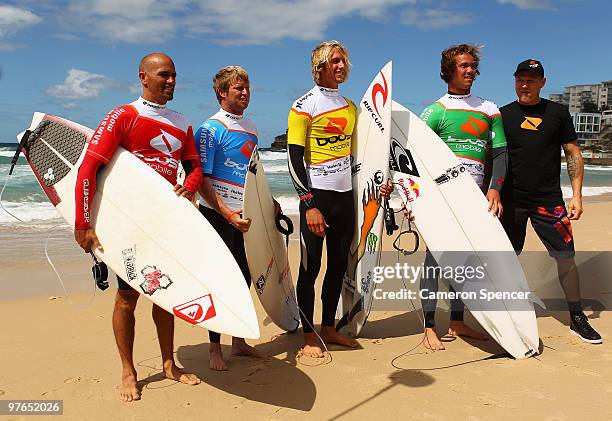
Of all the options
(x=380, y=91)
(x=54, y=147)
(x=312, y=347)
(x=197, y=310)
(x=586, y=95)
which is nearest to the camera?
(x=197, y=310)

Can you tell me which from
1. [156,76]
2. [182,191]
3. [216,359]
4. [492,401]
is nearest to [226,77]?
[156,76]

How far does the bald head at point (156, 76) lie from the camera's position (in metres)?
2.44

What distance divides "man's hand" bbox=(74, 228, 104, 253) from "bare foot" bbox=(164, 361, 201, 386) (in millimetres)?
779

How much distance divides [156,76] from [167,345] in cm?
147

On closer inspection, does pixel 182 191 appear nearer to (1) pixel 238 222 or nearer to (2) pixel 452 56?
(1) pixel 238 222

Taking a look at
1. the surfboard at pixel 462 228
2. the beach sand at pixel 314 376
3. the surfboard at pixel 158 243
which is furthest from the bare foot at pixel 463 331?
the surfboard at pixel 158 243

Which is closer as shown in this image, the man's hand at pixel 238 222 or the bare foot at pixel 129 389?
the bare foot at pixel 129 389

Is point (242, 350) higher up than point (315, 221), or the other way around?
point (315, 221)

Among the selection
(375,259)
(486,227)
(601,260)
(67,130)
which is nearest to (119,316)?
(67,130)

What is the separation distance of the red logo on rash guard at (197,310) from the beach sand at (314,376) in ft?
1.51

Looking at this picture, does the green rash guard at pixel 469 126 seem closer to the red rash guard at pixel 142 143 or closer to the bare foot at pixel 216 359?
the red rash guard at pixel 142 143

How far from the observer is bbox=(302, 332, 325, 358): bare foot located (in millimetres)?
3068

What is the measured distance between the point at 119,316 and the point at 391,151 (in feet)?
6.69

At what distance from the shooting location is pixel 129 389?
2.54 m
